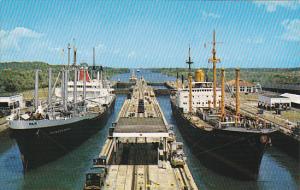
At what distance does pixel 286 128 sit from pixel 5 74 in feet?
300

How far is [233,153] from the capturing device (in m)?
29.6

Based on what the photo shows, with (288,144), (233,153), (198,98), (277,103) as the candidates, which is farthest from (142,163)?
(277,103)

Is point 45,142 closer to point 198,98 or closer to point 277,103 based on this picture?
point 198,98

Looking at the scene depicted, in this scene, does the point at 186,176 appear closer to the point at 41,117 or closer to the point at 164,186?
the point at 164,186

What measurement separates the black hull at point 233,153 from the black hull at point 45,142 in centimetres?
1268

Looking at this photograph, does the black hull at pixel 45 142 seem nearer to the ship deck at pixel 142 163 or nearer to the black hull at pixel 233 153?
the ship deck at pixel 142 163

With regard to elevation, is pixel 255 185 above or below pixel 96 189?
below

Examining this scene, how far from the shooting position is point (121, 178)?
2233 cm

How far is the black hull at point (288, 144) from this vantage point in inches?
1362

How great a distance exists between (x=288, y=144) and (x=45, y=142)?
22601 mm

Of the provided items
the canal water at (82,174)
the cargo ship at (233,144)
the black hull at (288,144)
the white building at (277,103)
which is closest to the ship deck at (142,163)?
the canal water at (82,174)

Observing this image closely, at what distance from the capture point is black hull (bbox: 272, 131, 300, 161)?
1362 inches

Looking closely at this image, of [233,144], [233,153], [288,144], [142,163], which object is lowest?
[288,144]

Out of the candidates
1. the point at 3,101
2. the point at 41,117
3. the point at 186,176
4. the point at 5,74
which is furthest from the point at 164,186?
A: the point at 5,74
